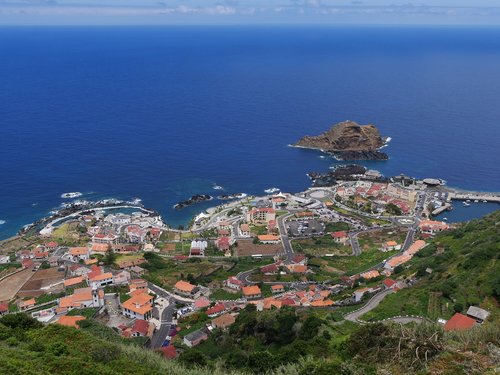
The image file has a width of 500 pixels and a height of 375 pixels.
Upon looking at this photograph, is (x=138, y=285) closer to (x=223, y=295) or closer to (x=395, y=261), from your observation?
(x=223, y=295)

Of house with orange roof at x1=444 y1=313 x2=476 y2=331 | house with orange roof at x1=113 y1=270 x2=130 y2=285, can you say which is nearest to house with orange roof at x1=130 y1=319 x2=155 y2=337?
house with orange roof at x1=113 y1=270 x2=130 y2=285

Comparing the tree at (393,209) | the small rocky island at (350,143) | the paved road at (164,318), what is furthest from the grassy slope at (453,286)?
the small rocky island at (350,143)

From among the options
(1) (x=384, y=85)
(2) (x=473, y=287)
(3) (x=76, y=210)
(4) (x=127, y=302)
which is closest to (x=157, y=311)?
(4) (x=127, y=302)

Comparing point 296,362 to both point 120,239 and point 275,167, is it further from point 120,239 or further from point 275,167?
point 275,167

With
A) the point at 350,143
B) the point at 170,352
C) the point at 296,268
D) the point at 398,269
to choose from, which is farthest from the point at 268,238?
the point at 350,143

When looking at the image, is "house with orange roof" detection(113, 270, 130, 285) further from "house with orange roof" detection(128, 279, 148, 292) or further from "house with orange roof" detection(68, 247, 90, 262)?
"house with orange roof" detection(68, 247, 90, 262)
